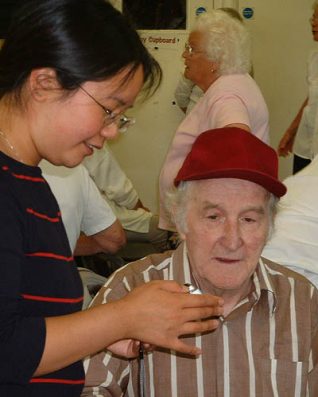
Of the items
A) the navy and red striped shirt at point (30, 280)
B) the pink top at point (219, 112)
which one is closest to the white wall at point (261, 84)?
the pink top at point (219, 112)

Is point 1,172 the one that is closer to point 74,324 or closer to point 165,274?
point 74,324

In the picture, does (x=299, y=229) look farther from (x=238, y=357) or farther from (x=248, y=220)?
(x=238, y=357)

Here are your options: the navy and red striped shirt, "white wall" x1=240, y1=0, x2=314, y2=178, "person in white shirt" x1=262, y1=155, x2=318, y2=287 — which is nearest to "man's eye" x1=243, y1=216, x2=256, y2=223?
"person in white shirt" x1=262, y1=155, x2=318, y2=287

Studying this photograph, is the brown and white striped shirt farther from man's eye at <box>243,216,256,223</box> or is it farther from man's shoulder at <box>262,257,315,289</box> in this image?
man's eye at <box>243,216,256,223</box>

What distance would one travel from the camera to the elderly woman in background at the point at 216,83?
8.46 ft

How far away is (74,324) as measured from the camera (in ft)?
3.09

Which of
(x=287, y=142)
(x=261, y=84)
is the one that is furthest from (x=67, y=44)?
(x=261, y=84)

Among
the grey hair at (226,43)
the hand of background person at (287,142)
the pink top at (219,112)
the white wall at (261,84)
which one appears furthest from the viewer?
the white wall at (261,84)

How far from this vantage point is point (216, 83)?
268 cm

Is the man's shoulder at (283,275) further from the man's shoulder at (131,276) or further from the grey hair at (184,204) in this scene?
the man's shoulder at (131,276)

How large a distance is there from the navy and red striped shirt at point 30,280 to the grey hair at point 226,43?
68.9 inches

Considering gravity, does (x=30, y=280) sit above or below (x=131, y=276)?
above

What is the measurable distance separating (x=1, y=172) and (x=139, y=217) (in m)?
2.59

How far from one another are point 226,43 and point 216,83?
21 centimetres
